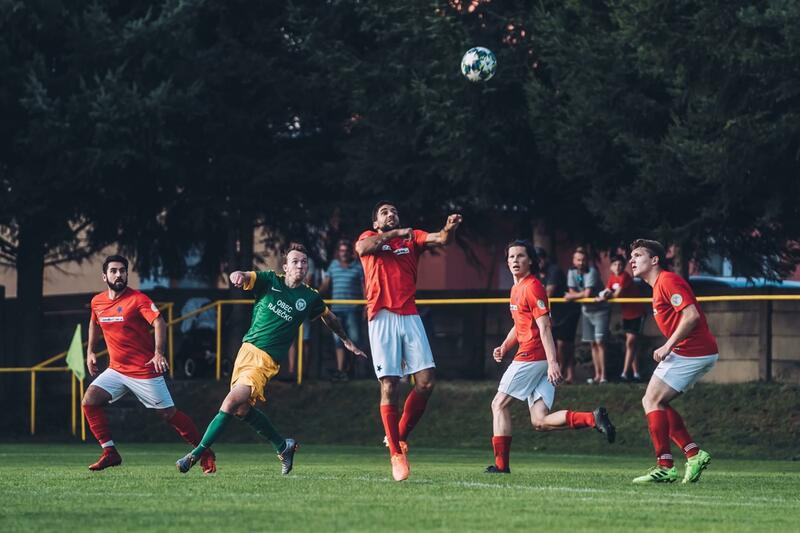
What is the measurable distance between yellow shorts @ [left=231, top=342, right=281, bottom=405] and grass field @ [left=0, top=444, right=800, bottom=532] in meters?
0.69

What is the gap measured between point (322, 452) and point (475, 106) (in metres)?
6.46

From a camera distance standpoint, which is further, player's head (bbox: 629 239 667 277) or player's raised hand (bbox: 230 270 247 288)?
player's head (bbox: 629 239 667 277)

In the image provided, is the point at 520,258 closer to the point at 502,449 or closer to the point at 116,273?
the point at 502,449

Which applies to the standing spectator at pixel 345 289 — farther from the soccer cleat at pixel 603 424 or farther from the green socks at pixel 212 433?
the soccer cleat at pixel 603 424

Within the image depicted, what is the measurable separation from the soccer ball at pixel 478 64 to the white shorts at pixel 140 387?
8512mm

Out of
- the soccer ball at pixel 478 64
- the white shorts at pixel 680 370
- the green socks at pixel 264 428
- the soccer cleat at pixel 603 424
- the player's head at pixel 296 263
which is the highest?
the soccer ball at pixel 478 64

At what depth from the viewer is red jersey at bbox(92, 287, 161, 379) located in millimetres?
14375

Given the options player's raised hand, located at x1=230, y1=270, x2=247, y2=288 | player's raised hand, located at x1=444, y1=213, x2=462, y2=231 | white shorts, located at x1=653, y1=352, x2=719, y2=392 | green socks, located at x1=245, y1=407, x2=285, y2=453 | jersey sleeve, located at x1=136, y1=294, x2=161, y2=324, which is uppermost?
player's raised hand, located at x1=444, y1=213, x2=462, y2=231

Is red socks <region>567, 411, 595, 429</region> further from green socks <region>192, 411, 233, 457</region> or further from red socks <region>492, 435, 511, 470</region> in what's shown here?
green socks <region>192, 411, 233, 457</region>

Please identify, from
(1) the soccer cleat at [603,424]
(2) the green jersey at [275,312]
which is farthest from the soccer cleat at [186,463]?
(1) the soccer cleat at [603,424]

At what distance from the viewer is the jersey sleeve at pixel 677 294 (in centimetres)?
1254

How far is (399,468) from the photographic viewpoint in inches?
491

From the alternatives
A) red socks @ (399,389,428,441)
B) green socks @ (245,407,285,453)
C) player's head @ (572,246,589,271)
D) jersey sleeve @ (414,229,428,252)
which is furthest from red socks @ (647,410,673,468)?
player's head @ (572,246,589,271)

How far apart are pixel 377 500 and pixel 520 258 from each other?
360 cm
